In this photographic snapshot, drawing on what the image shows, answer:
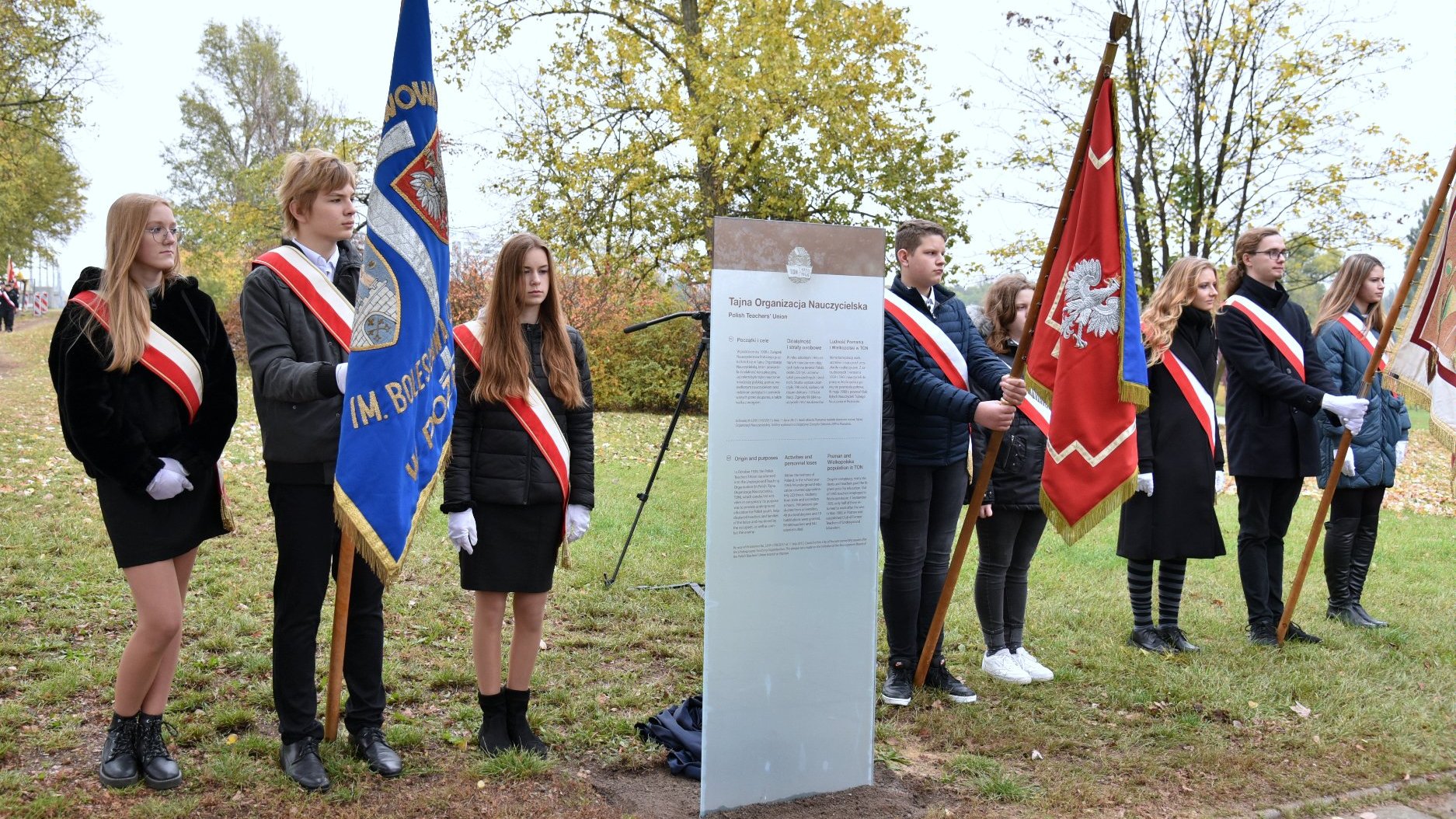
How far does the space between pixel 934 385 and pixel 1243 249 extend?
2.59 metres

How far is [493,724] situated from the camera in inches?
156

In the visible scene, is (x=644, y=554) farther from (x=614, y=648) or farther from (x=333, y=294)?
(x=333, y=294)

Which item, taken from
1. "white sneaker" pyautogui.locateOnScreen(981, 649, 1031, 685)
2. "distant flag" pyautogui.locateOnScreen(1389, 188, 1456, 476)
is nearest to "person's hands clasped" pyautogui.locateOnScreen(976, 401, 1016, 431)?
"white sneaker" pyautogui.locateOnScreen(981, 649, 1031, 685)

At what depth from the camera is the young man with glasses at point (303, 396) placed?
3.43 metres

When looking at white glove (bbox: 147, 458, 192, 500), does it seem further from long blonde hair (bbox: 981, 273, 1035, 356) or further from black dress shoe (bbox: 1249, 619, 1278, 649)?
black dress shoe (bbox: 1249, 619, 1278, 649)

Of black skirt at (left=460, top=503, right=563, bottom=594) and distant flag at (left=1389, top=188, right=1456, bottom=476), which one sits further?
distant flag at (left=1389, top=188, right=1456, bottom=476)

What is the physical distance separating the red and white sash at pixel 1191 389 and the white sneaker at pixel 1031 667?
1.48m

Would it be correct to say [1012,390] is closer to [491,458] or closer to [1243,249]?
[491,458]

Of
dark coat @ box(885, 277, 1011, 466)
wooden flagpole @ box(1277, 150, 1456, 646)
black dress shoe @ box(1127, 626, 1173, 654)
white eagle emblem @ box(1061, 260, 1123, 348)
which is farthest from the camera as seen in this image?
black dress shoe @ box(1127, 626, 1173, 654)

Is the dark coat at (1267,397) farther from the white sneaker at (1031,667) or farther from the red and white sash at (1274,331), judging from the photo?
the white sneaker at (1031,667)

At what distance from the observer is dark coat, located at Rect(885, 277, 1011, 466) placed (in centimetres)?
449

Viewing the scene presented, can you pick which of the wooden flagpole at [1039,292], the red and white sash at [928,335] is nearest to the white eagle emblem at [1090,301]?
the wooden flagpole at [1039,292]

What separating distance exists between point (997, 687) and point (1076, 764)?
882 mm

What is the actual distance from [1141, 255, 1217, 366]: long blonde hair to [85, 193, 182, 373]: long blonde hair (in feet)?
14.9
